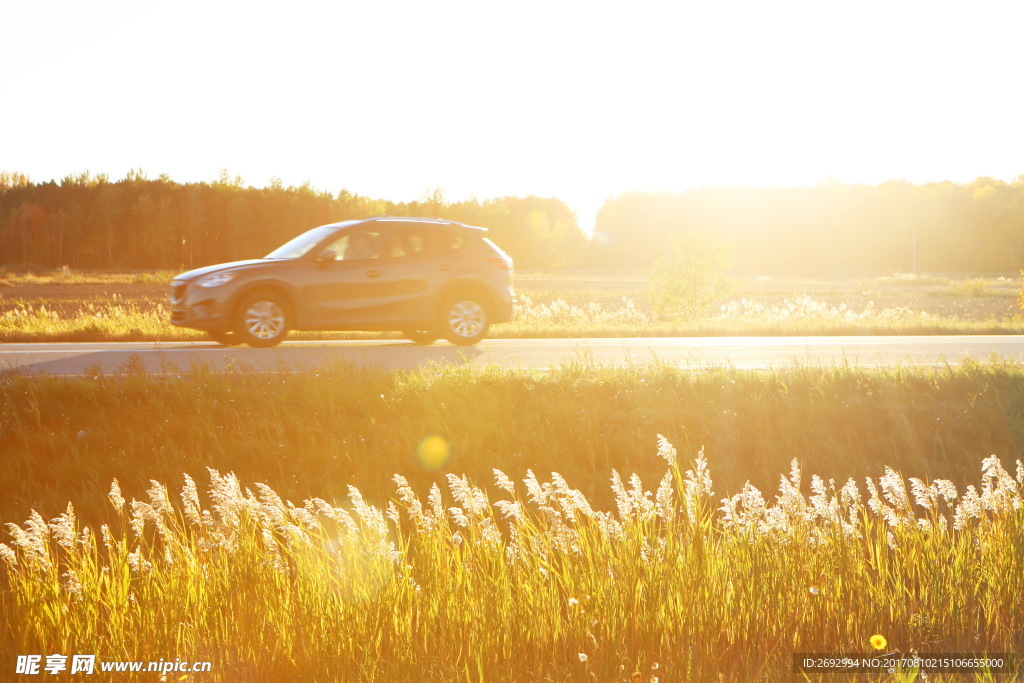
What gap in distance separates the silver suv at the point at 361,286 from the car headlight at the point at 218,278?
0.05ft

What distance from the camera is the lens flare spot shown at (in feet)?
31.4

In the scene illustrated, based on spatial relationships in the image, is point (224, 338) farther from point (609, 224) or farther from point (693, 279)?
point (609, 224)

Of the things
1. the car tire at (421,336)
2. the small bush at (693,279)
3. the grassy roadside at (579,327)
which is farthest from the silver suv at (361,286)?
the small bush at (693,279)

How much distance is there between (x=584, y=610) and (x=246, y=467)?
5.75 m

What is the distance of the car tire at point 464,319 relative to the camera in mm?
14539

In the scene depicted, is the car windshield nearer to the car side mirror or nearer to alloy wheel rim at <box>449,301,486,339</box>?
the car side mirror

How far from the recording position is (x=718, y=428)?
9.83m

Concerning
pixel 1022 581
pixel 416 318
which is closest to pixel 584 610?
pixel 1022 581

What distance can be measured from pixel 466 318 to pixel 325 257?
238 cm

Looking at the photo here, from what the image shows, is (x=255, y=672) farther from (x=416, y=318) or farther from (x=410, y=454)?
(x=416, y=318)

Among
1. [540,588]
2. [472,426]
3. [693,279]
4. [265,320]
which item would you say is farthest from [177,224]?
[540,588]

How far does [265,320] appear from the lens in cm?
1370

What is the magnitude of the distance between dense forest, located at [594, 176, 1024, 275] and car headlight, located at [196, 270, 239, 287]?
217 feet

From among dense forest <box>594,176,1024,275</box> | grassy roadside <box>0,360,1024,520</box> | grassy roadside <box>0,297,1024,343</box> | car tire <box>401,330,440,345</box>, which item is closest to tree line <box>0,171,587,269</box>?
dense forest <box>594,176,1024,275</box>
